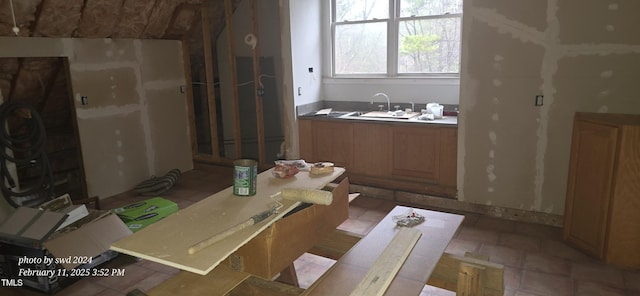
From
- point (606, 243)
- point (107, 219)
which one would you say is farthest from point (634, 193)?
point (107, 219)

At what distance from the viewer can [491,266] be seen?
2.06 meters

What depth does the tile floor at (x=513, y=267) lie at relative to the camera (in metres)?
2.84

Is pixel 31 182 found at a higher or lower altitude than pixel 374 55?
lower

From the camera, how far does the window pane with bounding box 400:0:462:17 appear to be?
453 cm

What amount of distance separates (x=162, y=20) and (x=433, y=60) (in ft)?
10.5

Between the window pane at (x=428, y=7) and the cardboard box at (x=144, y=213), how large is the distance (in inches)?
129

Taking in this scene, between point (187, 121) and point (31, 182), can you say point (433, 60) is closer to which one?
point (187, 121)

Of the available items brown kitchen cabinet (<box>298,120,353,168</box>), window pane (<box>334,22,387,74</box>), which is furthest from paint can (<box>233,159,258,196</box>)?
window pane (<box>334,22,387,74</box>)

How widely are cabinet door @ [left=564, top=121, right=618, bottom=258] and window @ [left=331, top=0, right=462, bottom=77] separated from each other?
1.68 m

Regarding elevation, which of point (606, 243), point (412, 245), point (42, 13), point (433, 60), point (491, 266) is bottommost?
point (606, 243)

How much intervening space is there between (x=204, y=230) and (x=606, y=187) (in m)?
2.86

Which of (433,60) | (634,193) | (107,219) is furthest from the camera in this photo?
(433,60)

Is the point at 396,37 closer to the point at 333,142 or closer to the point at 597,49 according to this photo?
the point at 333,142

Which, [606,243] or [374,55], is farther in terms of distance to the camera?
[374,55]
